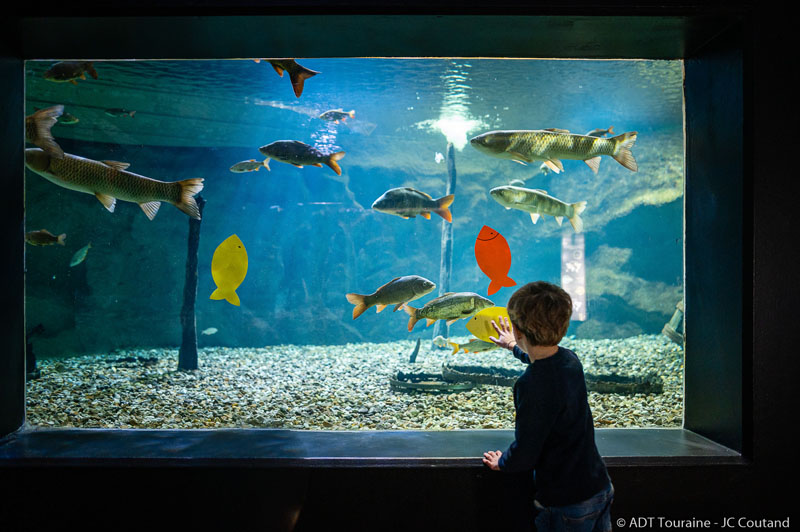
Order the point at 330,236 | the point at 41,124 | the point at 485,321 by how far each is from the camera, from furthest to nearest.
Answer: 1. the point at 330,236
2. the point at 485,321
3. the point at 41,124

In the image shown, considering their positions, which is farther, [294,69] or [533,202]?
[533,202]

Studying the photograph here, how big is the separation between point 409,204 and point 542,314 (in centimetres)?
359

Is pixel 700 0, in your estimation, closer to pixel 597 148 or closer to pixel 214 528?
pixel 597 148

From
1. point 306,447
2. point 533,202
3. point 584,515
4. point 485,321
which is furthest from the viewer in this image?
point 533,202

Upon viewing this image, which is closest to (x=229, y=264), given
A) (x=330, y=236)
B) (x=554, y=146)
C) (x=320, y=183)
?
(x=554, y=146)

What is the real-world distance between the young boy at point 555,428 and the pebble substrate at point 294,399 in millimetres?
1763

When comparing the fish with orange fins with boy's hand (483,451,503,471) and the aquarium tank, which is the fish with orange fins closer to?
the aquarium tank

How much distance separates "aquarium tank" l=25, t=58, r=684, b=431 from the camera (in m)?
4.00

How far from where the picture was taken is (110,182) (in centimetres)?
358

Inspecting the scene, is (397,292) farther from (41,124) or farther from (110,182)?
(41,124)

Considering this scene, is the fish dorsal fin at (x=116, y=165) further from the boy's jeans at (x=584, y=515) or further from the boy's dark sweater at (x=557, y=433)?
the boy's jeans at (x=584, y=515)

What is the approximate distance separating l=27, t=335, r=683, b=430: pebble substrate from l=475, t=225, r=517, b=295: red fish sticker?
49.7 inches

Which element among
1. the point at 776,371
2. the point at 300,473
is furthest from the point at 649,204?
the point at 300,473

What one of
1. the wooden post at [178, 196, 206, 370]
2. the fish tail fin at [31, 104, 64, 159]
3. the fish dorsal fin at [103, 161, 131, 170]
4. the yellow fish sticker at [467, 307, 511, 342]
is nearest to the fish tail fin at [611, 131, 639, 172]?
the yellow fish sticker at [467, 307, 511, 342]
